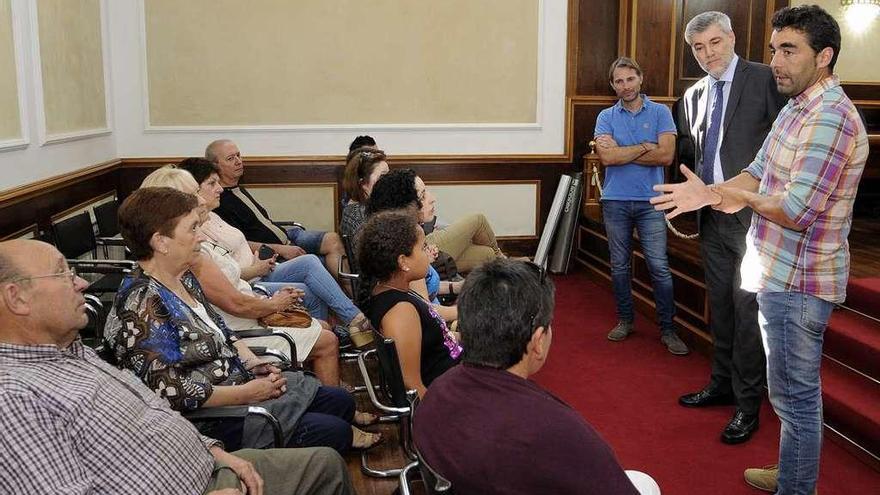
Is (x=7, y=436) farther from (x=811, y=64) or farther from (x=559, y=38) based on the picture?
(x=559, y=38)

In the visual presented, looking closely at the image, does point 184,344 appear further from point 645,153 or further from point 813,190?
point 645,153

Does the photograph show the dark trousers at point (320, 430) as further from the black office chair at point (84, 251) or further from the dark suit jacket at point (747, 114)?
the dark suit jacket at point (747, 114)

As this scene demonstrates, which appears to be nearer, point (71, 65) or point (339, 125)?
point (71, 65)

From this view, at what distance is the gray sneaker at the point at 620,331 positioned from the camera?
4.89 m

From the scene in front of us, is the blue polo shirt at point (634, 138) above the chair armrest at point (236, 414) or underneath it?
above

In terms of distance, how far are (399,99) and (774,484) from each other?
14.0 ft

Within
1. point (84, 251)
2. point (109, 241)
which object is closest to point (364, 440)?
point (84, 251)

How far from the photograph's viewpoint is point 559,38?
260 inches

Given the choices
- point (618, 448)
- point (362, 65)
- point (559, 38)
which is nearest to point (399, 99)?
point (362, 65)

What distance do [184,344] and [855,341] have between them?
9.12ft

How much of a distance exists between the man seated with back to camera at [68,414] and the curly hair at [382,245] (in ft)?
2.78

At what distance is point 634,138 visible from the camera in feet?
15.7

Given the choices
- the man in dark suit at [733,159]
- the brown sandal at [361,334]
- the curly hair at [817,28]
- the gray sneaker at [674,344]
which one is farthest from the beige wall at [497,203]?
the curly hair at [817,28]

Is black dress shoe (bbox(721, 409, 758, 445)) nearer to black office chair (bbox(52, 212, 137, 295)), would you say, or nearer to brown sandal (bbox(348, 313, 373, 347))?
brown sandal (bbox(348, 313, 373, 347))
